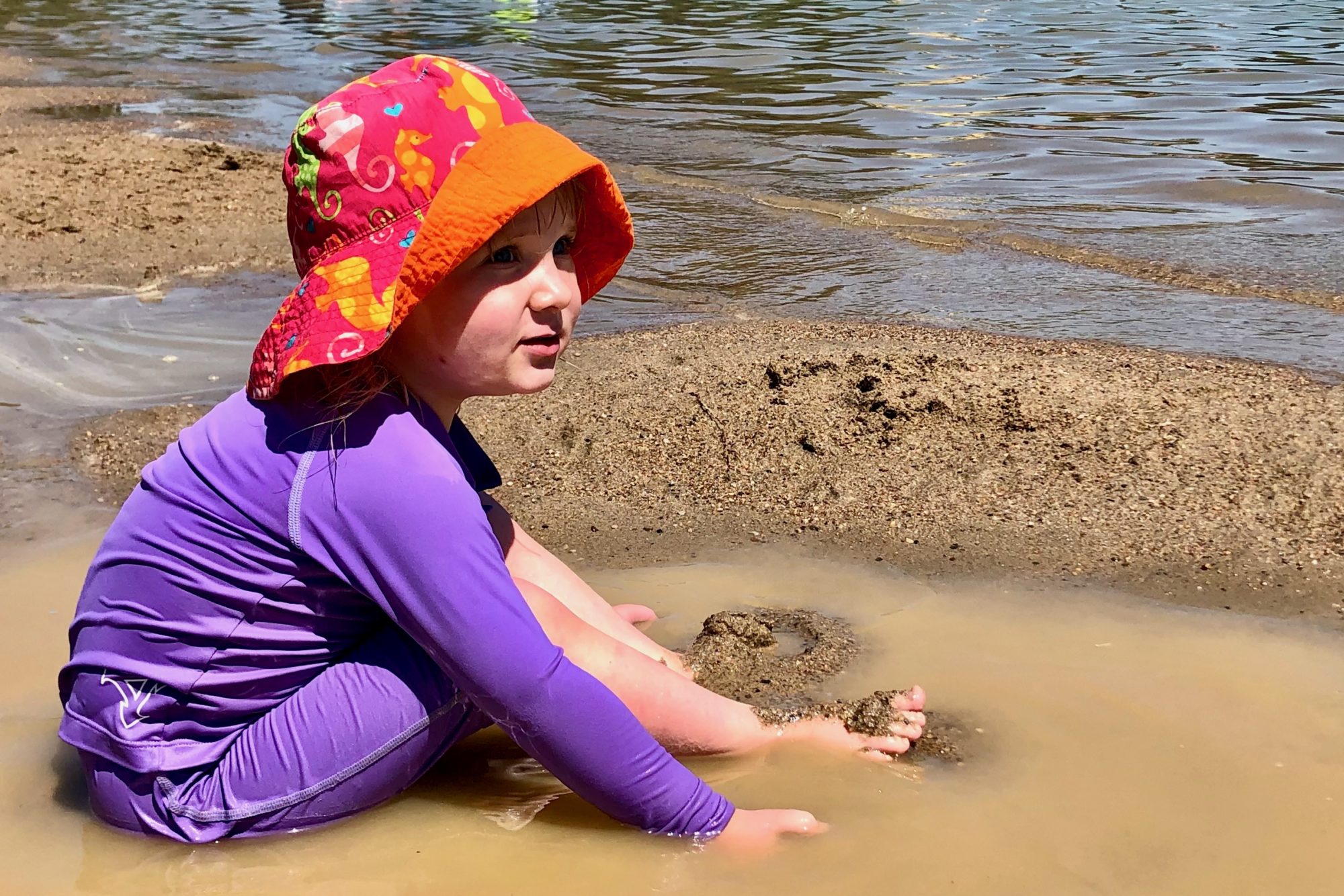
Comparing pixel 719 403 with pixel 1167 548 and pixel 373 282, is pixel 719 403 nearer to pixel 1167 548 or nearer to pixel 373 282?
pixel 1167 548

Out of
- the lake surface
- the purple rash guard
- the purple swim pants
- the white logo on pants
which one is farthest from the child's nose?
the lake surface

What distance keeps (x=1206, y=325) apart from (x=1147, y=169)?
320 cm

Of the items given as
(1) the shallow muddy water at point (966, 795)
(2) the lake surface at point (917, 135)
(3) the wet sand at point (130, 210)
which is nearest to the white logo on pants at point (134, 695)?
(1) the shallow muddy water at point (966, 795)

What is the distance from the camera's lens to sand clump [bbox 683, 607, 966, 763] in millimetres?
2168

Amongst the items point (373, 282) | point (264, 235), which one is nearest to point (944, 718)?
point (373, 282)

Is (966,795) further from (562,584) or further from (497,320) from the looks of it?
(497,320)

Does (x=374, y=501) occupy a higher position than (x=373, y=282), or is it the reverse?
(x=373, y=282)

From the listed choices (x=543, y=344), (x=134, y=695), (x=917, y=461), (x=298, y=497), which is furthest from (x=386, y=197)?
(x=917, y=461)

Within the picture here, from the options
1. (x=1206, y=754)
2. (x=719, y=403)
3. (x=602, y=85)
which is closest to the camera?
(x=1206, y=754)

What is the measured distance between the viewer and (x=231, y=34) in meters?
15.0

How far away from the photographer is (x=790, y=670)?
240cm

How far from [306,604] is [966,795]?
1.02 metres

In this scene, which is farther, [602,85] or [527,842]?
[602,85]

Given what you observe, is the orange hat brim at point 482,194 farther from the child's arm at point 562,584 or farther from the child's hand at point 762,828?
the child's hand at point 762,828
